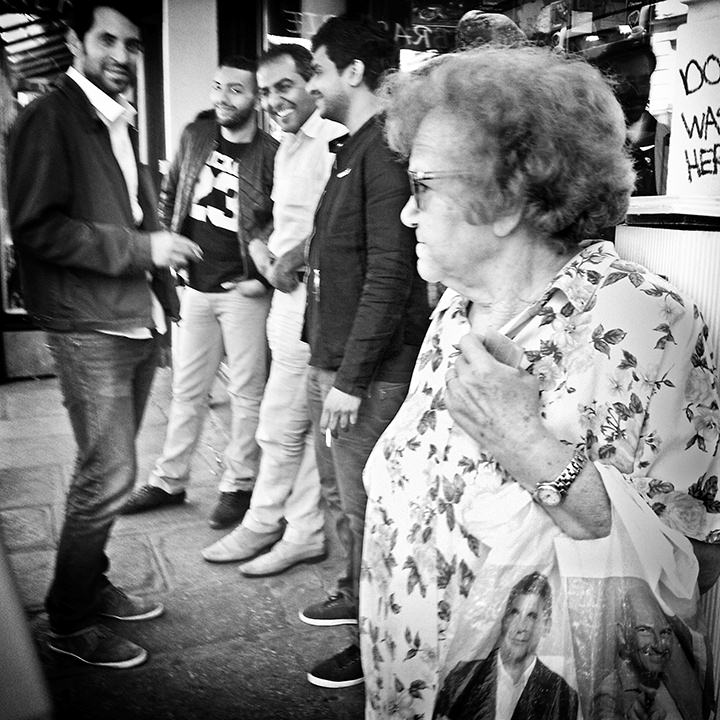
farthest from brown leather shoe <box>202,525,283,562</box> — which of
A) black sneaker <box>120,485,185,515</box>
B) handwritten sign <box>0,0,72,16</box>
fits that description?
handwritten sign <box>0,0,72,16</box>

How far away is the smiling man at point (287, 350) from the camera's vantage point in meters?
1.63

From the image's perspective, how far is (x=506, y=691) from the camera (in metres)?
1.46

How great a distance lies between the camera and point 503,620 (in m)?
1.43

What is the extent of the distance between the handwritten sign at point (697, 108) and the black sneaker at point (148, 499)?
4.25ft

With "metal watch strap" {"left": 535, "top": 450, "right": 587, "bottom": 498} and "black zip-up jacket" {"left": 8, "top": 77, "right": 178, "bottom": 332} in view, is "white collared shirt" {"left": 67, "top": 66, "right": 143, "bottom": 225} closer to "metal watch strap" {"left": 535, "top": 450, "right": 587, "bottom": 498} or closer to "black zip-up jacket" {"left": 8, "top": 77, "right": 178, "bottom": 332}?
"black zip-up jacket" {"left": 8, "top": 77, "right": 178, "bottom": 332}

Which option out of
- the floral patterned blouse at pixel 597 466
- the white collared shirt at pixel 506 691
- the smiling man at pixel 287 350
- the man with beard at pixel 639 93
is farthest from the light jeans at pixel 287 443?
the man with beard at pixel 639 93

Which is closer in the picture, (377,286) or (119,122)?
(119,122)

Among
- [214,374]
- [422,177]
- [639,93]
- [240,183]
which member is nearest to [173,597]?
[214,374]

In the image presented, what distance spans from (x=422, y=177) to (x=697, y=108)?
2.48 ft

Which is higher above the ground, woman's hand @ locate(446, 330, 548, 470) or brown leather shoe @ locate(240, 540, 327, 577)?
woman's hand @ locate(446, 330, 548, 470)

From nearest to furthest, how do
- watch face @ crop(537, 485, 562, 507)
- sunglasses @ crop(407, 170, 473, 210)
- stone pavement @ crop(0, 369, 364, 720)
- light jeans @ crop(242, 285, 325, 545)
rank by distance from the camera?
watch face @ crop(537, 485, 562, 507)
sunglasses @ crop(407, 170, 473, 210)
stone pavement @ crop(0, 369, 364, 720)
light jeans @ crop(242, 285, 325, 545)

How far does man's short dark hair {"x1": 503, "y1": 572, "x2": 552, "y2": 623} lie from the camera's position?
1.39 metres

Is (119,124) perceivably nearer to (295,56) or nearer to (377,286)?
(295,56)

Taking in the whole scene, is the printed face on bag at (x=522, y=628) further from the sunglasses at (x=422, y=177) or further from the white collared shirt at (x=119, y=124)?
the white collared shirt at (x=119, y=124)
